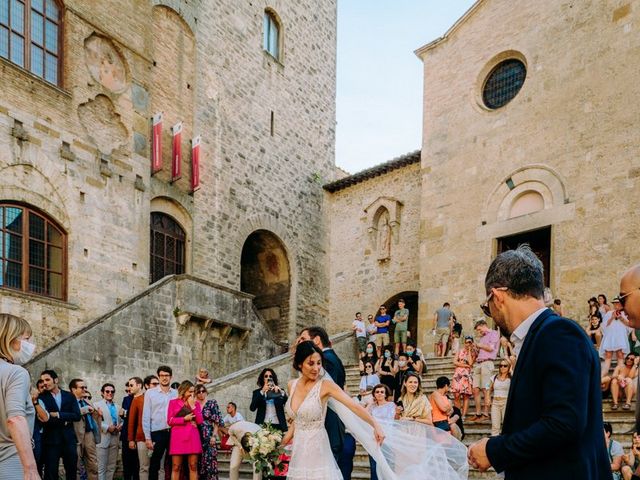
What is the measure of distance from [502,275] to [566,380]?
1.70 feet

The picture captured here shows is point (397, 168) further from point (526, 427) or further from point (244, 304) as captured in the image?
point (526, 427)

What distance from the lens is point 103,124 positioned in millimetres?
19406

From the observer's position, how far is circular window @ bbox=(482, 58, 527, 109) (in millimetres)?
20844

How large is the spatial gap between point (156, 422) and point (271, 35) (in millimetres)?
18900

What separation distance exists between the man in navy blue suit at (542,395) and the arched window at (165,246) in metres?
18.6

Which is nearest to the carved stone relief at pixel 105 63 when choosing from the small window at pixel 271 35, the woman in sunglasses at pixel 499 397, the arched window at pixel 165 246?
the arched window at pixel 165 246

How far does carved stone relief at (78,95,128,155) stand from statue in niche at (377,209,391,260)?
998 cm

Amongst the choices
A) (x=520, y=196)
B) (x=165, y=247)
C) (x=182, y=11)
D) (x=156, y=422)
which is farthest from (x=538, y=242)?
(x=182, y=11)

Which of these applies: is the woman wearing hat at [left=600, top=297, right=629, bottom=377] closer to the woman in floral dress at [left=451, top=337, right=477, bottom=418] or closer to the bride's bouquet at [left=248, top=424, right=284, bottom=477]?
the woman in floral dress at [left=451, top=337, right=477, bottom=418]

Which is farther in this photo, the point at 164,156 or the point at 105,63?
the point at 164,156

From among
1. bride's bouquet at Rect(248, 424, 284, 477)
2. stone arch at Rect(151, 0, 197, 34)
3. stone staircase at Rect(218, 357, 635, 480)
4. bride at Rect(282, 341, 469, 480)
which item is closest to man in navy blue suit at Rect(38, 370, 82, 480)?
stone staircase at Rect(218, 357, 635, 480)

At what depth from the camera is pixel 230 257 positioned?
76.9 feet

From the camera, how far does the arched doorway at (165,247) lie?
68.3ft

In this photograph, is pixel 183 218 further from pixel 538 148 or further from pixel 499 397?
pixel 499 397
